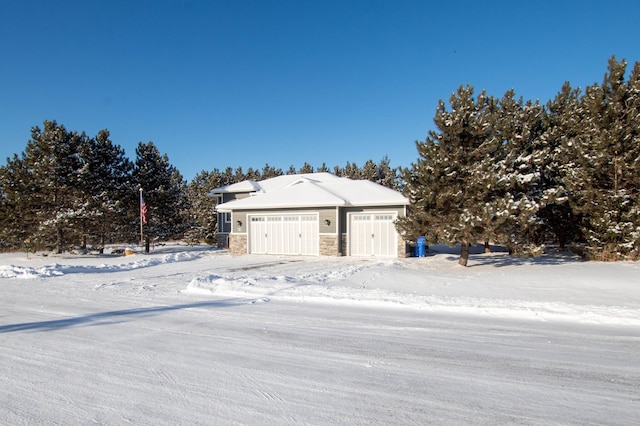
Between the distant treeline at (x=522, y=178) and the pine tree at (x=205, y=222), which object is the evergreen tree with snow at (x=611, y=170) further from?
the pine tree at (x=205, y=222)

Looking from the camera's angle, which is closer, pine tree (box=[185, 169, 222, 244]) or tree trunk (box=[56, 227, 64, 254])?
tree trunk (box=[56, 227, 64, 254])

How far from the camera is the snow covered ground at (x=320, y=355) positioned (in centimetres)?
309

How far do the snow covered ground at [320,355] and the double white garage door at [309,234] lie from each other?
329 inches

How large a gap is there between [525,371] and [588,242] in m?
13.8

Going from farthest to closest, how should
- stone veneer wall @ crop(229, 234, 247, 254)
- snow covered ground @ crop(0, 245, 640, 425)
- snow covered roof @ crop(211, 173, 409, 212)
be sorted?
stone veneer wall @ crop(229, 234, 247, 254) → snow covered roof @ crop(211, 173, 409, 212) → snow covered ground @ crop(0, 245, 640, 425)

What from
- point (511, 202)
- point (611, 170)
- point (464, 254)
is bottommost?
point (464, 254)

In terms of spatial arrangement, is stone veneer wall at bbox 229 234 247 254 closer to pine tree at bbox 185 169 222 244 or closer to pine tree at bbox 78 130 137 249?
pine tree at bbox 78 130 137 249

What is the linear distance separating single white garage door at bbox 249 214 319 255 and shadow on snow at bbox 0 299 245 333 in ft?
35.1

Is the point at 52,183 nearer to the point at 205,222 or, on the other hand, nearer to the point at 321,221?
the point at 321,221

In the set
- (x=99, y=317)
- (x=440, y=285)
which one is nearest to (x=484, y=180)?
(x=440, y=285)

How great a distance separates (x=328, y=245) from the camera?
17609 millimetres

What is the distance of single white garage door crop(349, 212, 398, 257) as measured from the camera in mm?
16984

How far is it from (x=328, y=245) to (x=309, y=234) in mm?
1193

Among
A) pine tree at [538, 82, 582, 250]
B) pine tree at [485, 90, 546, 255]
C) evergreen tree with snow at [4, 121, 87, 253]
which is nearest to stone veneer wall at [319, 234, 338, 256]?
pine tree at [485, 90, 546, 255]
